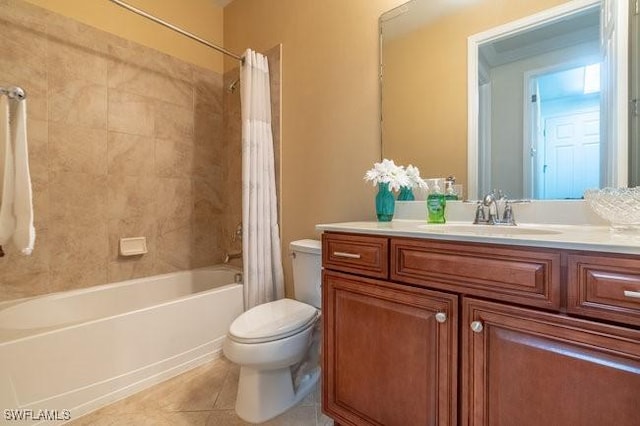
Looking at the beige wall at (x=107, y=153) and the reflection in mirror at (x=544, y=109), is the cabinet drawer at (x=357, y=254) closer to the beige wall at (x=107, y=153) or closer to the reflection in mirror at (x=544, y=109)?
the reflection in mirror at (x=544, y=109)

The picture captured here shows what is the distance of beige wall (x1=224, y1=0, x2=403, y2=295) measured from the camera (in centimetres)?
170

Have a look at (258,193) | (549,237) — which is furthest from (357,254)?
(258,193)

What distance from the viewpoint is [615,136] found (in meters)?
1.05

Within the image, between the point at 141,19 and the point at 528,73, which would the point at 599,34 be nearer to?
the point at 528,73

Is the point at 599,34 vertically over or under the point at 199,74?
under

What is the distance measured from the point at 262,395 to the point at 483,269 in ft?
3.67

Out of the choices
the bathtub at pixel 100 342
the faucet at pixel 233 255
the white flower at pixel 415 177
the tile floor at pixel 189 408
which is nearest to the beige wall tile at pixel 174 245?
the bathtub at pixel 100 342

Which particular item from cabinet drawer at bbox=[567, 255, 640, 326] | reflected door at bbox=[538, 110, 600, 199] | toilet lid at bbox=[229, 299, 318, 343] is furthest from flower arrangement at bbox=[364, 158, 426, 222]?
cabinet drawer at bbox=[567, 255, 640, 326]

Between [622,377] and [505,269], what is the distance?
11.8 inches

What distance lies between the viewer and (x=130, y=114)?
212cm

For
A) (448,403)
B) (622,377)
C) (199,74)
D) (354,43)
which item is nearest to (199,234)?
(199,74)

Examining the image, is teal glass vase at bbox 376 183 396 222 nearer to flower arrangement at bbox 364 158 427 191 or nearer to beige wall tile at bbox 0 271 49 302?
flower arrangement at bbox 364 158 427 191

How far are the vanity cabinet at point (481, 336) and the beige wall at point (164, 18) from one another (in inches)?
86.7

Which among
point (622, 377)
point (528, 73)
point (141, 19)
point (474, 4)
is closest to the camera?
point (622, 377)
